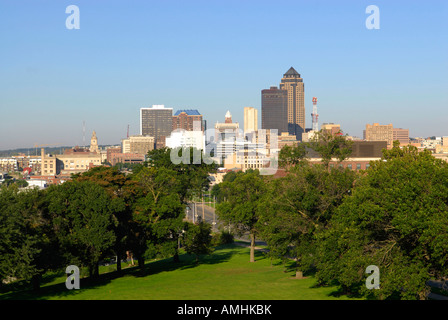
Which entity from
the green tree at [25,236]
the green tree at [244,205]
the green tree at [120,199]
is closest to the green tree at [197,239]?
the green tree at [244,205]

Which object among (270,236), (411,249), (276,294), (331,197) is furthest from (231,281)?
(411,249)

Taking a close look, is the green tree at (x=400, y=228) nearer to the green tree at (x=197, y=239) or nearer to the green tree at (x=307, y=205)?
the green tree at (x=307, y=205)

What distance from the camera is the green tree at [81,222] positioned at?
4244 cm

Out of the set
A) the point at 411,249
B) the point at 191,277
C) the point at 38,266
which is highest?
the point at 411,249

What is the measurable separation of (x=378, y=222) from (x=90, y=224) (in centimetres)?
2282

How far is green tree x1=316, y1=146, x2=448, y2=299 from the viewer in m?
28.3

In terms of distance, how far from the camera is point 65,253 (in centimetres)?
4181

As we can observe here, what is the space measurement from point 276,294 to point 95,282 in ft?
56.5

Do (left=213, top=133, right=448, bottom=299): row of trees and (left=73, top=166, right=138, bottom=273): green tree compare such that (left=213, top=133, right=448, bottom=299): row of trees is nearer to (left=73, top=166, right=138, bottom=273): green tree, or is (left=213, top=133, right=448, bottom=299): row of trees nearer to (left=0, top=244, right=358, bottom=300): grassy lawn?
(left=0, top=244, right=358, bottom=300): grassy lawn

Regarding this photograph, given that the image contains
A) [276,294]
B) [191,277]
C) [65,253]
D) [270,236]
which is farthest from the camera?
[191,277]

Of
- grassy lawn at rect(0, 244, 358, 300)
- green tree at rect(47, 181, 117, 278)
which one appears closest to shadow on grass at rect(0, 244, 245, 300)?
grassy lawn at rect(0, 244, 358, 300)

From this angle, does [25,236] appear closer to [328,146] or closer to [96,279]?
[96,279]

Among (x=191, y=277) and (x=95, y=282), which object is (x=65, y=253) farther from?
(x=191, y=277)

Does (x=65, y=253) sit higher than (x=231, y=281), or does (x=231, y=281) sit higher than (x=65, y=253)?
(x=65, y=253)
